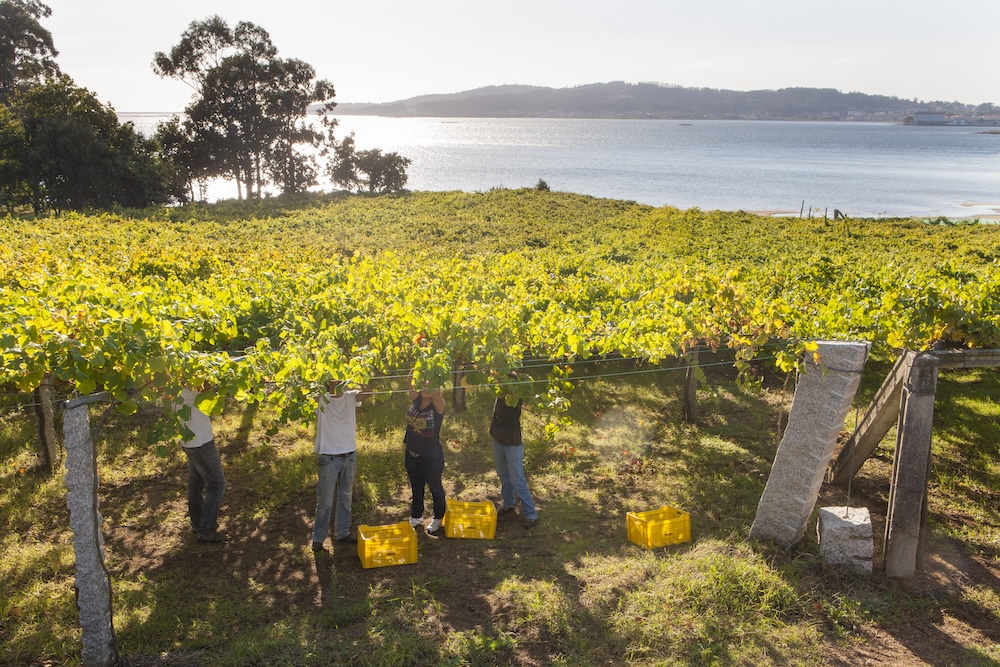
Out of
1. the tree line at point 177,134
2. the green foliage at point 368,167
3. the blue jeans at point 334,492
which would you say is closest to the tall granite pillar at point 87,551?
the blue jeans at point 334,492

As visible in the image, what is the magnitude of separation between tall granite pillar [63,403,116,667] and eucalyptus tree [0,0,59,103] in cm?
6026

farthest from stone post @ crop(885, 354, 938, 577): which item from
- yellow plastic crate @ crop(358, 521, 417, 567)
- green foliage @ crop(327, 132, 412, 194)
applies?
green foliage @ crop(327, 132, 412, 194)

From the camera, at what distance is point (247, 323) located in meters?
9.02

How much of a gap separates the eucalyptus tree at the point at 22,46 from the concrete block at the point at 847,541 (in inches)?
2497

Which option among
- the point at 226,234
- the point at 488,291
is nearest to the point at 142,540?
the point at 488,291

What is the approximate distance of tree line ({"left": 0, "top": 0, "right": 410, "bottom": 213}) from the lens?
3981 cm

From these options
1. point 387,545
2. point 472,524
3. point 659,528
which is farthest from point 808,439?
point 387,545

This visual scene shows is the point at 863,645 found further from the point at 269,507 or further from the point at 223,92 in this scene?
the point at 223,92

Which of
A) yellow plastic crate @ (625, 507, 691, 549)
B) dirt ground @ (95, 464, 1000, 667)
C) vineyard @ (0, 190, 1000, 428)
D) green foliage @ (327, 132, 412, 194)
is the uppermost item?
green foliage @ (327, 132, 412, 194)

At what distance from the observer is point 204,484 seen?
7.56 m

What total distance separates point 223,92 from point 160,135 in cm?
549

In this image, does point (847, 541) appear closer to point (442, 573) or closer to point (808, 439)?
point (808, 439)

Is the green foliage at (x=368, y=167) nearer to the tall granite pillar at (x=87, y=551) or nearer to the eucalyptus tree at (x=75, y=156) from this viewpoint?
the eucalyptus tree at (x=75, y=156)

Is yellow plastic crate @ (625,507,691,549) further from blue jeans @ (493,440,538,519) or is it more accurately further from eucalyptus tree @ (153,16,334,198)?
eucalyptus tree @ (153,16,334,198)
